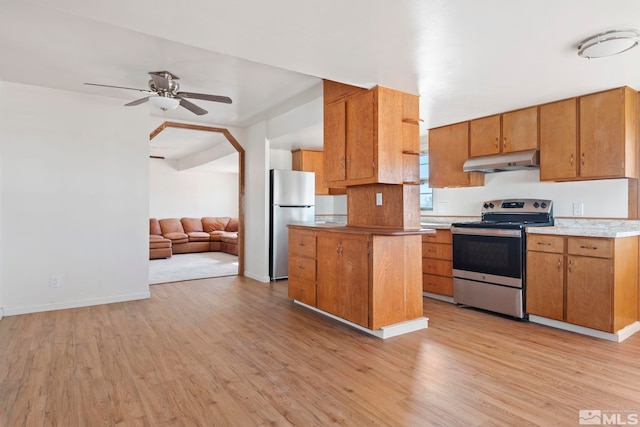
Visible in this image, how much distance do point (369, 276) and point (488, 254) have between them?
1.50 metres

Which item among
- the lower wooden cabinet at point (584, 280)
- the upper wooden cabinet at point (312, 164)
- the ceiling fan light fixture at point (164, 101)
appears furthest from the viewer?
the upper wooden cabinet at point (312, 164)

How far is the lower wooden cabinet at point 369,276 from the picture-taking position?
300 cm

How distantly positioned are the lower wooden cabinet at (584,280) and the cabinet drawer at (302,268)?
2.05 meters

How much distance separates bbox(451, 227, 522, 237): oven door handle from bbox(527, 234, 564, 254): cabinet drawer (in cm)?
12

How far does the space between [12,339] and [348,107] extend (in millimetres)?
3470

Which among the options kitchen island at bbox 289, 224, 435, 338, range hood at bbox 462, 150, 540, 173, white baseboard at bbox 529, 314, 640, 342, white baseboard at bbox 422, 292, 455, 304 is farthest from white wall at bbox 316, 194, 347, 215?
white baseboard at bbox 529, 314, 640, 342

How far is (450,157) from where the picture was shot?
183 inches

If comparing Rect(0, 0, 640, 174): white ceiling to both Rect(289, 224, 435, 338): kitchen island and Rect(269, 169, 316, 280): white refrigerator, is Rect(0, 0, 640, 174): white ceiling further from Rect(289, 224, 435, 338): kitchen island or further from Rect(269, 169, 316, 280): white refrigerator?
Rect(269, 169, 316, 280): white refrigerator

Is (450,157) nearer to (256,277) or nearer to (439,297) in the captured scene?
(439,297)

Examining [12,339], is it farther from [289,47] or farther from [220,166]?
[220,166]

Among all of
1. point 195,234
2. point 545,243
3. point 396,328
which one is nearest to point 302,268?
point 396,328

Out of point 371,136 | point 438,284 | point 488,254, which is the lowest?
point 438,284

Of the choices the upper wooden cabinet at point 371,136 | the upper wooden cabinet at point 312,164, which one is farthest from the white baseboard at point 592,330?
the upper wooden cabinet at point 312,164

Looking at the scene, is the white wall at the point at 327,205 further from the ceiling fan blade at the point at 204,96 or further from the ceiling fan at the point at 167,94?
the ceiling fan blade at the point at 204,96
